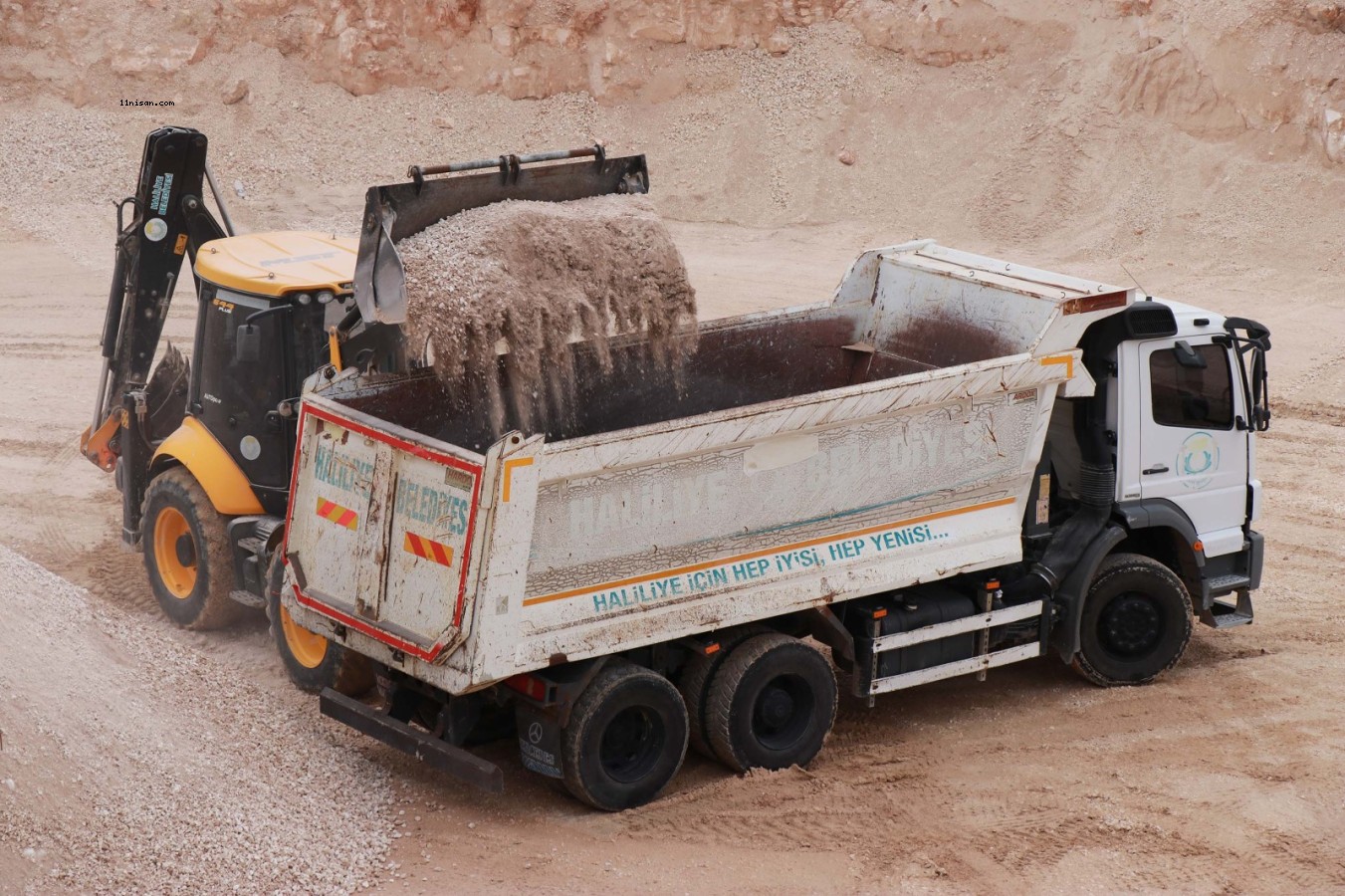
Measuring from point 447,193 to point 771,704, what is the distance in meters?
3.24

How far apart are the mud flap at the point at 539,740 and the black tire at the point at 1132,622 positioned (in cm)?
359

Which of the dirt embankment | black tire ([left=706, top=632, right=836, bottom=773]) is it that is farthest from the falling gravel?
the dirt embankment

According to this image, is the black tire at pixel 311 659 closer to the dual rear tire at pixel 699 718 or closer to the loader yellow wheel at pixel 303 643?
the loader yellow wheel at pixel 303 643

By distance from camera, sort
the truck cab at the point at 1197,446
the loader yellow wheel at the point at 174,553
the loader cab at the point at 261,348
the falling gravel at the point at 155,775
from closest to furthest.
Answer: the falling gravel at the point at 155,775 → the truck cab at the point at 1197,446 → the loader cab at the point at 261,348 → the loader yellow wheel at the point at 174,553

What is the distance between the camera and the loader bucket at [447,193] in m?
8.27

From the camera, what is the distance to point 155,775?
762cm

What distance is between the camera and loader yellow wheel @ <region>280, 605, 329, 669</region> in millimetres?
9469

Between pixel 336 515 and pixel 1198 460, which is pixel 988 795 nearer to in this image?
pixel 1198 460

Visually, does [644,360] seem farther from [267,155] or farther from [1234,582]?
[267,155]

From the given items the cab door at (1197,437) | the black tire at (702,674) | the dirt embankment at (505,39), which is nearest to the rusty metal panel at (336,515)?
the black tire at (702,674)

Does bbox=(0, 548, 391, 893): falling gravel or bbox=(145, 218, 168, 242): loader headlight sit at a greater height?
bbox=(145, 218, 168, 242): loader headlight

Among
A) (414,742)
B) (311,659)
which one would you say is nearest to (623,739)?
(414,742)

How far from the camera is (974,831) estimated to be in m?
8.25

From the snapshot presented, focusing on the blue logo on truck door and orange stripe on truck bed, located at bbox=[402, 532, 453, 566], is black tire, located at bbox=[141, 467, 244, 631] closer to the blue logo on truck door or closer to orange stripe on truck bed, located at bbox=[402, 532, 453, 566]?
orange stripe on truck bed, located at bbox=[402, 532, 453, 566]
